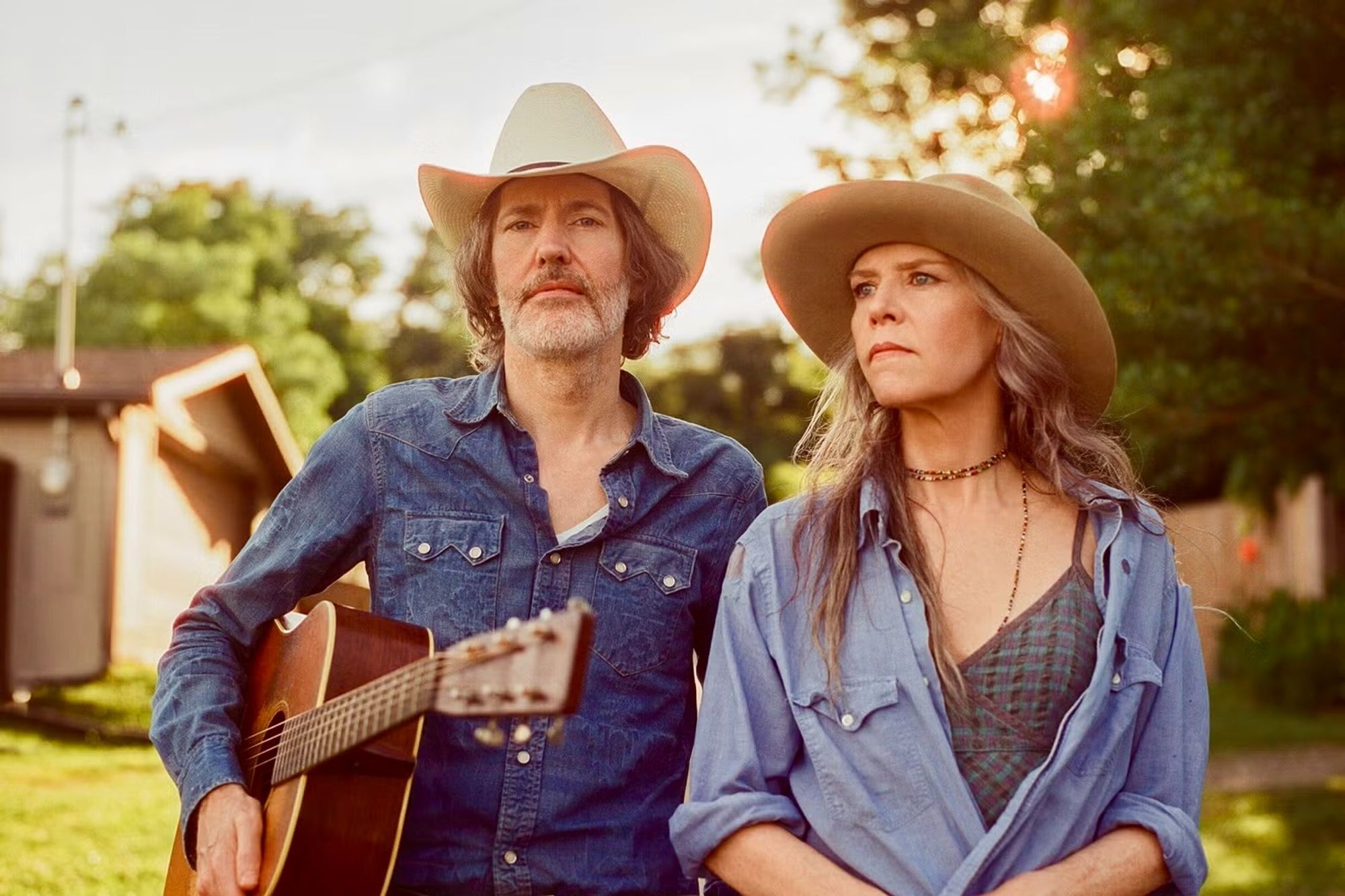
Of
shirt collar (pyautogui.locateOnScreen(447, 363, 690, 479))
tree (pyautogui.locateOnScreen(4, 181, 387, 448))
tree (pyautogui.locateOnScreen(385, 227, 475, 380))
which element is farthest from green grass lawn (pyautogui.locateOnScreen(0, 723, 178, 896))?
tree (pyautogui.locateOnScreen(385, 227, 475, 380))

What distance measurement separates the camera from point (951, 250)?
3104 mm

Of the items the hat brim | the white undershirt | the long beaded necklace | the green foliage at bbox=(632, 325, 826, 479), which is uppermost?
the green foliage at bbox=(632, 325, 826, 479)

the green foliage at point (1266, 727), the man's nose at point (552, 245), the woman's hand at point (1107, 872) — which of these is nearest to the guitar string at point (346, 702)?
the woman's hand at point (1107, 872)

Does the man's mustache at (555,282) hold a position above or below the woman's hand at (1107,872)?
above

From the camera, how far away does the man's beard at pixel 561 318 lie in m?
3.63

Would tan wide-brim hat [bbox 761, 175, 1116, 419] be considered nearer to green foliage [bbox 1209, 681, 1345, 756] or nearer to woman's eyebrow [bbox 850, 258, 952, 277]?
woman's eyebrow [bbox 850, 258, 952, 277]

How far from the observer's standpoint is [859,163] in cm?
1476

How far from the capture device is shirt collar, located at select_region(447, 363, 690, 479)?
12.1 ft

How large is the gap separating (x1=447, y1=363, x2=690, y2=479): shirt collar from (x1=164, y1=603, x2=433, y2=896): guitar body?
0.68 metres

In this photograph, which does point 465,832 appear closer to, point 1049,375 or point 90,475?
point 1049,375

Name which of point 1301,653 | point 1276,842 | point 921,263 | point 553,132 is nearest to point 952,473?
point 921,263

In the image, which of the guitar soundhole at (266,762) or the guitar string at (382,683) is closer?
the guitar string at (382,683)

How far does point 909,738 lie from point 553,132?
5.89ft

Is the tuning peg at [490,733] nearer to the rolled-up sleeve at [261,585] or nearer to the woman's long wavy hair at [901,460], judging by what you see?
the woman's long wavy hair at [901,460]
